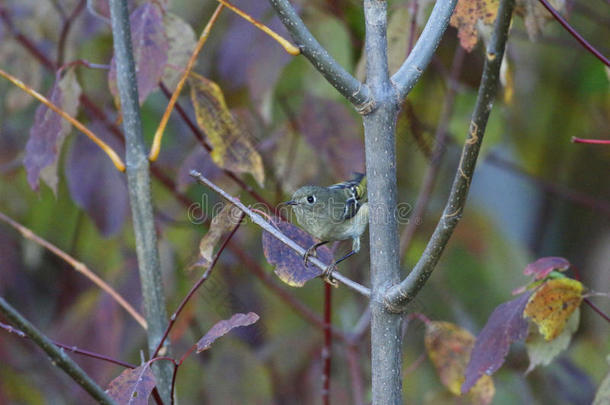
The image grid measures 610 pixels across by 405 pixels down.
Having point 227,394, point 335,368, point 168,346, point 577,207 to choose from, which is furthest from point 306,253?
point 577,207

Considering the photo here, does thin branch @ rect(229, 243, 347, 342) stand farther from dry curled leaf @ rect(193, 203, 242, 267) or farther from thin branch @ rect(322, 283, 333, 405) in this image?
dry curled leaf @ rect(193, 203, 242, 267)

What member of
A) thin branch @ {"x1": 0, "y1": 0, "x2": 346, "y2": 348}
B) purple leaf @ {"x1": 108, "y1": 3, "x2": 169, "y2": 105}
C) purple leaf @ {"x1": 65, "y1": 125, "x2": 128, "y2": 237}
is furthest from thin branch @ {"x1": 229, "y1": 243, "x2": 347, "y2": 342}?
purple leaf @ {"x1": 108, "y1": 3, "x2": 169, "y2": 105}

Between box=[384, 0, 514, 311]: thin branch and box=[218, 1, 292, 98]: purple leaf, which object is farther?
box=[218, 1, 292, 98]: purple leaf

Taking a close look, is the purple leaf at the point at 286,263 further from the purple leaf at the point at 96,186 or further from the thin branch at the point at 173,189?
the purple leaf at the point at 96,186

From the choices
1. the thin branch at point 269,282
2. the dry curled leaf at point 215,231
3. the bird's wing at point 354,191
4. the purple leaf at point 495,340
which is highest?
the dry curled leaf at point 215,231

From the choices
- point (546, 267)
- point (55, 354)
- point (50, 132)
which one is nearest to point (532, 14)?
point (546, 267)

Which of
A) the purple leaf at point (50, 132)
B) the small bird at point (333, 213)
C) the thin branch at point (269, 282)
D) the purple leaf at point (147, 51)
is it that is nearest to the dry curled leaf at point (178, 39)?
the purple leaf at point (147, 51)
